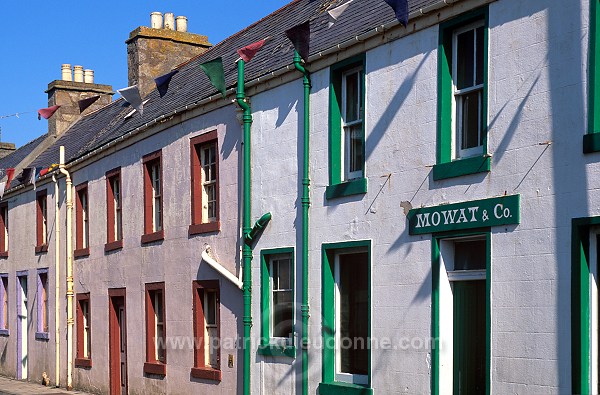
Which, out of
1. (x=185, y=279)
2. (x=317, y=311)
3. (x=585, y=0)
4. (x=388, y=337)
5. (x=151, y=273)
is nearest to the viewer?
(x=585, y=0)

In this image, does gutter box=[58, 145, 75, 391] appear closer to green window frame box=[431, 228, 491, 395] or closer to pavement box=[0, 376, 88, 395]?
pavement box=[0, 376, 88, 395]

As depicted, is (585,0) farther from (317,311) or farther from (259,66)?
(259,66)

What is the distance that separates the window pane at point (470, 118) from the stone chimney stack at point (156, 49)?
1237 cm

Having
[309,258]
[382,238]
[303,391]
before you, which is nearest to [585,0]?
[382,238]

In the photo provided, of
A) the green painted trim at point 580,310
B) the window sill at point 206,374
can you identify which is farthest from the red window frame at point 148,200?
the green painted trim at point 580,310

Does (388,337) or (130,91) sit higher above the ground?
(130,91)

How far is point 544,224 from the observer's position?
359 inches

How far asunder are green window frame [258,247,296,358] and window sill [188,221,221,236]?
5.20 feet

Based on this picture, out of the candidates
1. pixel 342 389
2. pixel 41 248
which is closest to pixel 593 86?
pixel 342 389

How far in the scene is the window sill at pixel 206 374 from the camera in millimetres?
15172

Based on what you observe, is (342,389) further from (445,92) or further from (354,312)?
(445,92)

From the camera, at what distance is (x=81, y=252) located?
72.0 feet

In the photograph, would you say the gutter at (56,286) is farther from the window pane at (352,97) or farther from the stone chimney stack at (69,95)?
the window pane at (352,97)

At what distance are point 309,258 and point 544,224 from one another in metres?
4.38
